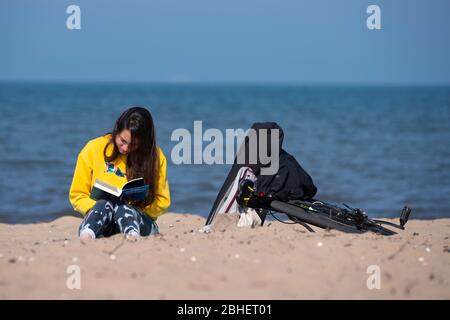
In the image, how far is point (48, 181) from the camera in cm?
1213

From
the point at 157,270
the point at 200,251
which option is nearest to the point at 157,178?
the point at 200,251

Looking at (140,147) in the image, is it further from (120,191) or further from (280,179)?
(280,179)

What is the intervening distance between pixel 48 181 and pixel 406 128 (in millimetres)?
15738

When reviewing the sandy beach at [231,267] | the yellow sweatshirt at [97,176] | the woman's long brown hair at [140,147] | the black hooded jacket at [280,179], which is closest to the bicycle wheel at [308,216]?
the black hooded jacket at [280,179]

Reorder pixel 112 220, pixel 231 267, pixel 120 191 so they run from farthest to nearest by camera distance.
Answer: pixel 112 220 < pixel 120 191 < pixel 231 267

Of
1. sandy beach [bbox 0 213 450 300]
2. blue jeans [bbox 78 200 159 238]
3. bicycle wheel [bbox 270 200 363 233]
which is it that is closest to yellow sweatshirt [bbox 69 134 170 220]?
blue jeans [bbox 78 200 159 238]

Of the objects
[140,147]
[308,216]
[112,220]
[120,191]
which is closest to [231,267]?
[120,191]

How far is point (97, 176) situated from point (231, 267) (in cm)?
168

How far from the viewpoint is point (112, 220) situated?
5.44 meters

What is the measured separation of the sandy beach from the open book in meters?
0.35

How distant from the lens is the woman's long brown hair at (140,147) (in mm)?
5371
